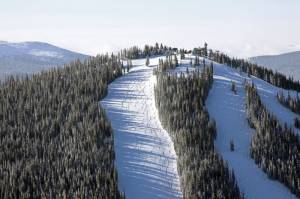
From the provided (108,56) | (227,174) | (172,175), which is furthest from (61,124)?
(108,56)

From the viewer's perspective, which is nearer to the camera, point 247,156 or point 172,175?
point 172,175

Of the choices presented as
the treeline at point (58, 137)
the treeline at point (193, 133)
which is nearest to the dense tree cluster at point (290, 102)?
the treeline at point (193, 133)

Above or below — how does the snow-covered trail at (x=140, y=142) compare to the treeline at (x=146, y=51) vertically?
below

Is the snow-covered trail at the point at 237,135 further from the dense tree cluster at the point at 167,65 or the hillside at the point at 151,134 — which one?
the dense tree cluster at the point at 167,65

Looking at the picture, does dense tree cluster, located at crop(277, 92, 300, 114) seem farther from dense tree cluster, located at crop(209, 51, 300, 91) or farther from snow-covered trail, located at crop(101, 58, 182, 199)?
snow-covered trail, located at crop(101, 58, 182, 199)

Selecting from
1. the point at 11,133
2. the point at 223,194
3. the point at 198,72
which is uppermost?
the point at 198,72

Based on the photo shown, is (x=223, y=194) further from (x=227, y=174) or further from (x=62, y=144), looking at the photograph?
(x=62, y=144)
